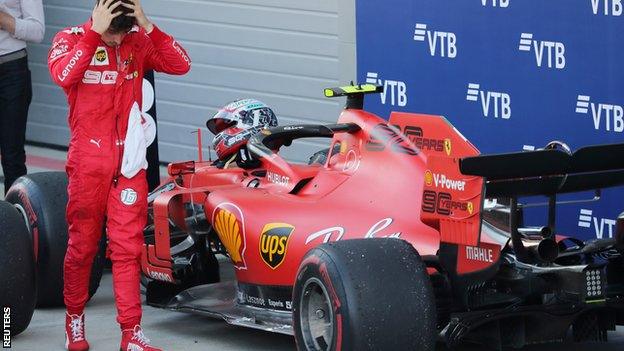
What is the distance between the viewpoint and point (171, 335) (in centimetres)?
807

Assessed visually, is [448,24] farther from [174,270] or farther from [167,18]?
[167,18]

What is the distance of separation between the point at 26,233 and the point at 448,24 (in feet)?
11.7

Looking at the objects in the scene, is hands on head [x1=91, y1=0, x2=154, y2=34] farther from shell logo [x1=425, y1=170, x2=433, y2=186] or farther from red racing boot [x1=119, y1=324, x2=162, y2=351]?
shell logo [x1=425, y1=170, x2=433, y2=186]

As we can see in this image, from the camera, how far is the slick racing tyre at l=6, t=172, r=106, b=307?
27.2ft

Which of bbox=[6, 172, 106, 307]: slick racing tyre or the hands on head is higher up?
the hands on head

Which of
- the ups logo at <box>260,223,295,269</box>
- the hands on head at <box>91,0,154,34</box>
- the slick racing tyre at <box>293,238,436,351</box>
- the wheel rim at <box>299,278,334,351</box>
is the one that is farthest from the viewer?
the ups logo at <box>260,223,295,269</box>

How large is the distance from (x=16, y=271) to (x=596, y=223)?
363 centimetres

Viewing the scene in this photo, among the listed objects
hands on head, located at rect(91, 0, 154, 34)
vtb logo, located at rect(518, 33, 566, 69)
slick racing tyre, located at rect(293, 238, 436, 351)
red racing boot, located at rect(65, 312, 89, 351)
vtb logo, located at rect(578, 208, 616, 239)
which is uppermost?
hands on head, located at rect(91, 0, 154, 34)

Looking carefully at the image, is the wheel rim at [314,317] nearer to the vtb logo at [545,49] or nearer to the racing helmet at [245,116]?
the racing helmet at [245,116]

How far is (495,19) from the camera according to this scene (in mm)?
9750

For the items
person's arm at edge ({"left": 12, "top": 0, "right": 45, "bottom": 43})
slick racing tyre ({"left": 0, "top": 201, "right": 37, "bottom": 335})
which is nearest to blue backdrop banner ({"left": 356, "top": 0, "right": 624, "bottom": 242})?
person's arm at edge ({"left": 12, "top": 0, "right": 45, "bottom": 43})

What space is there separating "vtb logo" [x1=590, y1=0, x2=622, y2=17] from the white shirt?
4039mm

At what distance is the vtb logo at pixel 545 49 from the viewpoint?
9.36 metres

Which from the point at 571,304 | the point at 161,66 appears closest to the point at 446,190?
the point at 571,304
